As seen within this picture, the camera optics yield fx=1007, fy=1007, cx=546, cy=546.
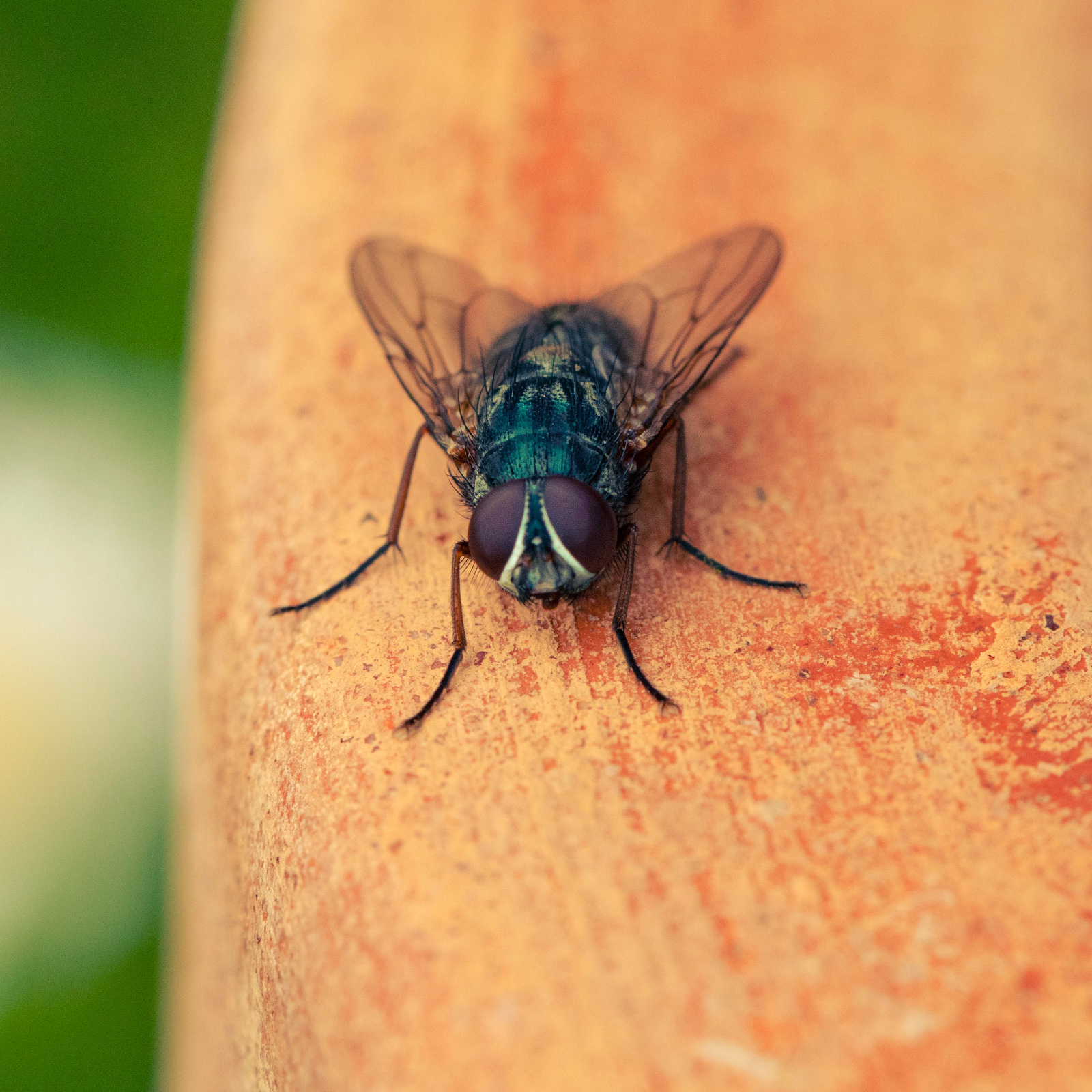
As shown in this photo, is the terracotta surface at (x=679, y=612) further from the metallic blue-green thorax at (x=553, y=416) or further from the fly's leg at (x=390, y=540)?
the metallic blue-green thorax at (x=553, y=416)

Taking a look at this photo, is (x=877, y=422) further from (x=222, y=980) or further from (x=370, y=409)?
(x=222, y=980)

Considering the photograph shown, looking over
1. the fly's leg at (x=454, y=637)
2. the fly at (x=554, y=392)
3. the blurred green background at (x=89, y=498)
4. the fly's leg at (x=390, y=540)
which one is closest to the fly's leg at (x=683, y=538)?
the fly at (x=554, y=392)

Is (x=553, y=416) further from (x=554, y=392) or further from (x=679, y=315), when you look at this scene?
(x=679, y=315)

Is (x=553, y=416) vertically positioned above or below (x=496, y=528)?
above

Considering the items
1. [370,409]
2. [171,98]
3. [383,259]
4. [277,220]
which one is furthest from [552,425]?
[171,98]

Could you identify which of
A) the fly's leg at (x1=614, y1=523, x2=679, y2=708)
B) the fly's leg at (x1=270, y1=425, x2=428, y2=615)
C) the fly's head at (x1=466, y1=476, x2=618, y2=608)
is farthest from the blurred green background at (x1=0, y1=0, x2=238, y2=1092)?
the fly's leg at (x1=614, y1=523, x2=679, y2=708)

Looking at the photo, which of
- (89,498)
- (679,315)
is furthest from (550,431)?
(89,498)
